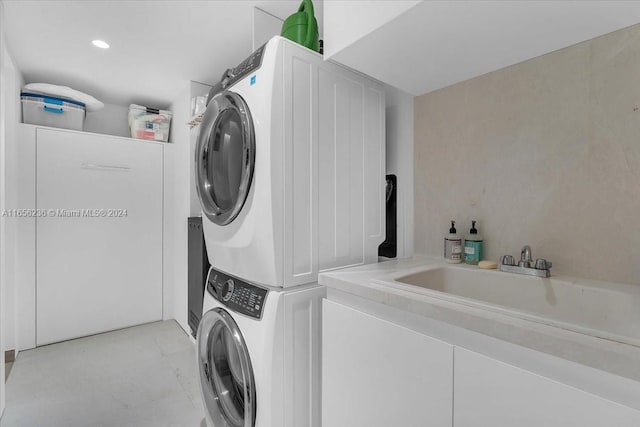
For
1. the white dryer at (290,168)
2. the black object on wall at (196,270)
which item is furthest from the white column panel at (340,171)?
the black object on wall at (196,270)

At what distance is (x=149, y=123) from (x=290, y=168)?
287 cm

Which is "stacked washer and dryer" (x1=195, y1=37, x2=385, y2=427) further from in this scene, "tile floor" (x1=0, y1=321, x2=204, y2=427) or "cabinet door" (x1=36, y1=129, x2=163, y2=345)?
"cabinet door" (x1=36, y1=129, x2=163, y2=345)

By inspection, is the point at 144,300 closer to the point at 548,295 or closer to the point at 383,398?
the point at 383,398

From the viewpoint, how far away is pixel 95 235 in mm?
3053

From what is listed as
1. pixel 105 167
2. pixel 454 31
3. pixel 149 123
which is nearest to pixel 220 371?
pixel 454 31

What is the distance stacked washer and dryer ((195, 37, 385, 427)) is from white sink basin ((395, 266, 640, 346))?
1.34ft

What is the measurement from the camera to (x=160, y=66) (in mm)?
2592

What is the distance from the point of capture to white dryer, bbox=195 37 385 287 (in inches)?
46.9

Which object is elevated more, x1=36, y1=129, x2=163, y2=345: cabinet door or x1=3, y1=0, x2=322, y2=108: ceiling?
x1=3, y1=0, x2=322, y2=108: ceiling

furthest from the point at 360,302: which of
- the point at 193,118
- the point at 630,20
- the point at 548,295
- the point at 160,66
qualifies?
the point at 160,66

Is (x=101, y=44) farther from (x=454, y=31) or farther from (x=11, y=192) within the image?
(x=454, y=31)

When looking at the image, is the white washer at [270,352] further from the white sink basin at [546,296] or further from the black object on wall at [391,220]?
the black object on wall at [391,220]

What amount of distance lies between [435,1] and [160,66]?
8.34ft

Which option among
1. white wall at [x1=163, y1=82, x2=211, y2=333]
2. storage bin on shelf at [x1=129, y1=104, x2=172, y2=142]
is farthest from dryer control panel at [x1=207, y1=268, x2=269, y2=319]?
storage bin on shelf at [x1=129, y1=104, x2=172, y2=142]
